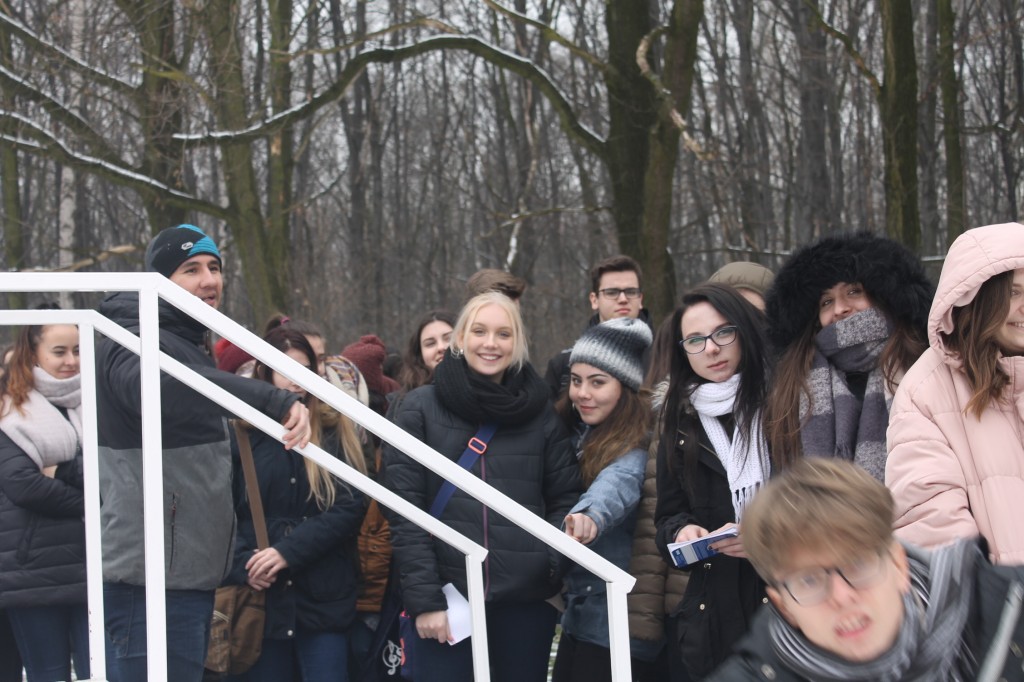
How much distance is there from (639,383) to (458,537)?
106 cm

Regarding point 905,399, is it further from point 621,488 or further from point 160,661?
point 160,661

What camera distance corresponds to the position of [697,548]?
122 inches

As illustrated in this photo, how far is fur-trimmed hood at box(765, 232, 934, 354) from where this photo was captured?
3225mm

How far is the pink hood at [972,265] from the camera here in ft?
8.60

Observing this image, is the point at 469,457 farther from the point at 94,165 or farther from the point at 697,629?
the point at 94,165

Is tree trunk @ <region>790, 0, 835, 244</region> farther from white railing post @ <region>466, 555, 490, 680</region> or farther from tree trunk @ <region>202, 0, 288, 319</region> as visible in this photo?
white railing post @ <region>466, 555, 490, 680</region>

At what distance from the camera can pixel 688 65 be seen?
8.52m

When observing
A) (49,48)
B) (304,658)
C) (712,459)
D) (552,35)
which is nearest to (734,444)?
(712,459)

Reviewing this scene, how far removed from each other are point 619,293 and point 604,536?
60.8 inches

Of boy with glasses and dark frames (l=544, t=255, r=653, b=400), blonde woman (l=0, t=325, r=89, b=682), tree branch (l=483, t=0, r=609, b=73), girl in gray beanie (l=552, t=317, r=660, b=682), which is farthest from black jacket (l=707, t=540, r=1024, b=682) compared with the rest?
tree branch (l=483, t=0, r=609, b=73)

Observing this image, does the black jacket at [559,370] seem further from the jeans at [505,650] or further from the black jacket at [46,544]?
the black jacket at [46,544]

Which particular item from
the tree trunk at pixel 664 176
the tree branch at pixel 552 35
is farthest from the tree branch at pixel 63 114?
the tree trunk at pixel 664 176

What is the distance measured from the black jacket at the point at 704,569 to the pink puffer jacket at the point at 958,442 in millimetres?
728

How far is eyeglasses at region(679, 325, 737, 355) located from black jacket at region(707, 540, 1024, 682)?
5.15 ft
